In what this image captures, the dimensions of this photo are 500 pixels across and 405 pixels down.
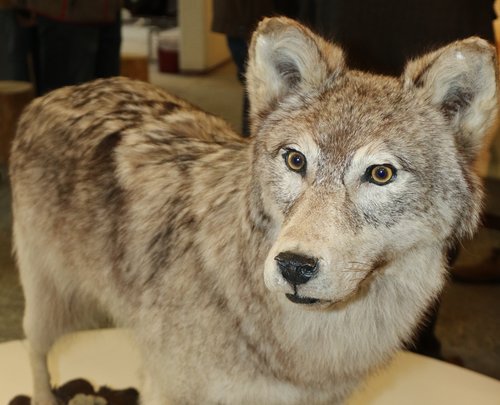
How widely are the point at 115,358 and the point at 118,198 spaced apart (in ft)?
2.75

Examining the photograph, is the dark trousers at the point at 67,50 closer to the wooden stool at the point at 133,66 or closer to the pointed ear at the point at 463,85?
the wooden stool at the point at 133,66

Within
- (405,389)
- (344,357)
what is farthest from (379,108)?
(405,389)

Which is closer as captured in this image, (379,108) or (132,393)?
(379,108)

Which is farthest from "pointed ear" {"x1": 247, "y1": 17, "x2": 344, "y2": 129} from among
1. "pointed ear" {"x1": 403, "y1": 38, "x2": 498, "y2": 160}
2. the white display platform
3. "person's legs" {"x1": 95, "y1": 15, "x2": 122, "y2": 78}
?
"person's legs" {"x1": 95, "y1": 15, "x2": 122, "y2": 78}

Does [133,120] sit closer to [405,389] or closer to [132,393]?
[132,393]

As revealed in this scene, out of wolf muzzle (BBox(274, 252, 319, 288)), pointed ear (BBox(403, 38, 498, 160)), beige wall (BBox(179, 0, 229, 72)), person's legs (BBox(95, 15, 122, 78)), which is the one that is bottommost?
beige wall (BBox(179, 0, 229, 72))

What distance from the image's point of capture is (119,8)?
3.89 metres

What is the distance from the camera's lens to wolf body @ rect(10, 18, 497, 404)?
1.42 m

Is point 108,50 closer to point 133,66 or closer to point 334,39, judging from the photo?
point 334,39

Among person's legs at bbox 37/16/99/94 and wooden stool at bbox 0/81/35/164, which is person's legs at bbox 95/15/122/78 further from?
wooden stool at bbox 0/81/35/164

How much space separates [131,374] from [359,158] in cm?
150

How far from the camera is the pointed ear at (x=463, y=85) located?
1.44 metres

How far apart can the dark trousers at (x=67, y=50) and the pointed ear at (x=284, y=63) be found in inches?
91.1

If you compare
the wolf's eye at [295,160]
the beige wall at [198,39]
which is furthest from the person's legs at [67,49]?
the beige wall at [198,39]
